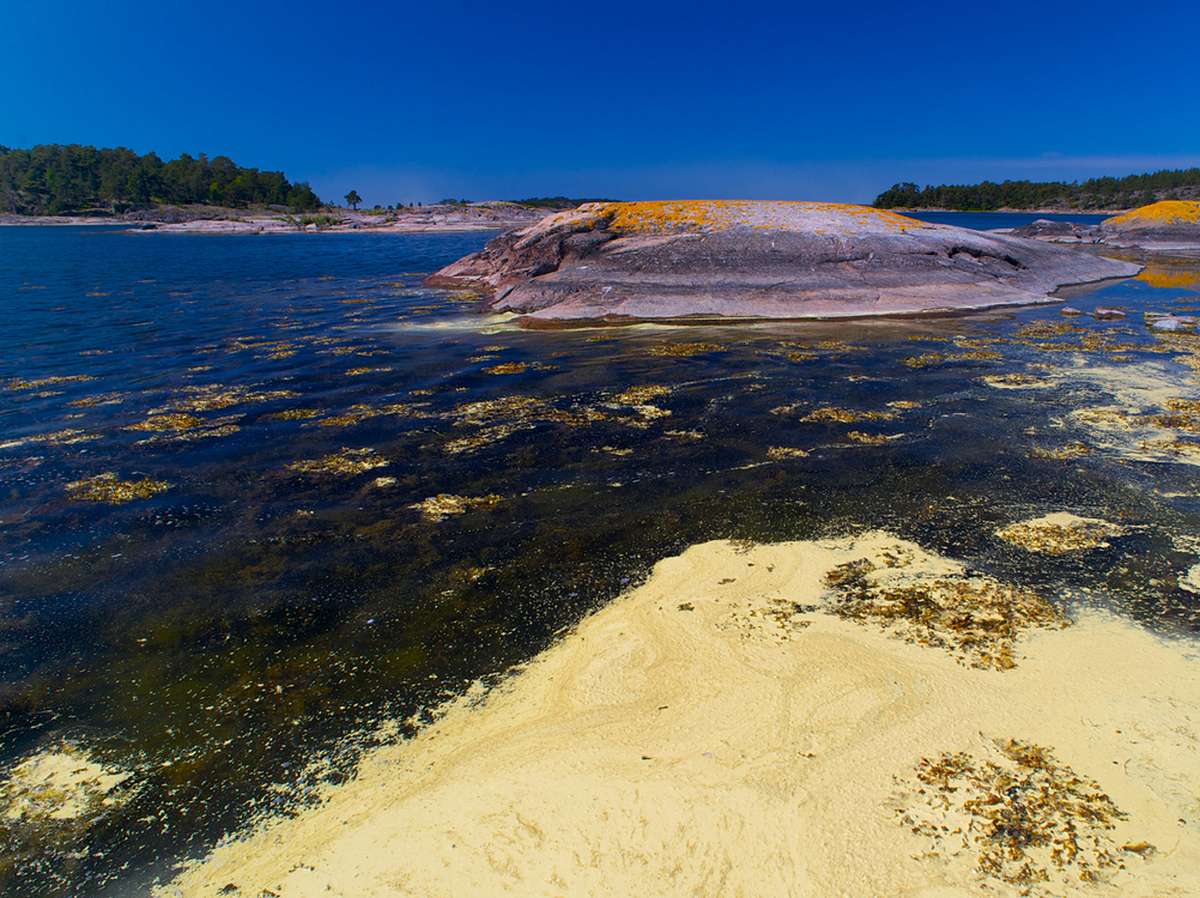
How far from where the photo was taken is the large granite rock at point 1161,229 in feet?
173

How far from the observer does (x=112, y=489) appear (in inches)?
389

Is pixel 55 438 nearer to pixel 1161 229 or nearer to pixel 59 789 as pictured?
pixel 59 789

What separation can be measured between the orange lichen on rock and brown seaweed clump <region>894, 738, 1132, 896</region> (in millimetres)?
70666

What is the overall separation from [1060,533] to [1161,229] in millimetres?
66515

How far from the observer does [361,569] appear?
7469 mm

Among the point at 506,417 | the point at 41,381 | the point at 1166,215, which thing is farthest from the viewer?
the point at 1166,215

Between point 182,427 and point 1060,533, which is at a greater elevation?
point 1060,533

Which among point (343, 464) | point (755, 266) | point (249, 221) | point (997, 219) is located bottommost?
point (343, 464)

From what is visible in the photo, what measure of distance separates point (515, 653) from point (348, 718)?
1.53 m

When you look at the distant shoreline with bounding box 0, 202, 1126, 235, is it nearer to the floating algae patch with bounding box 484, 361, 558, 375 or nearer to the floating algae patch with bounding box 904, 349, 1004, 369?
the floating algae patch with bounding box 484, 361, 558, 375

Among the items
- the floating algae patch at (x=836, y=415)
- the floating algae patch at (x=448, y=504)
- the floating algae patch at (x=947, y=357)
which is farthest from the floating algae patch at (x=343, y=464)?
the floating algae patch at (x=947, y=357)

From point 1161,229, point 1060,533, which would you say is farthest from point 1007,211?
point 1060,533

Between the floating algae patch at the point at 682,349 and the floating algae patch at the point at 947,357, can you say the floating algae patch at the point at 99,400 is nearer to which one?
the floating algae patch at the point at 682,349

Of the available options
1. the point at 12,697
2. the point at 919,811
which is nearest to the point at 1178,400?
the point at 919,811
